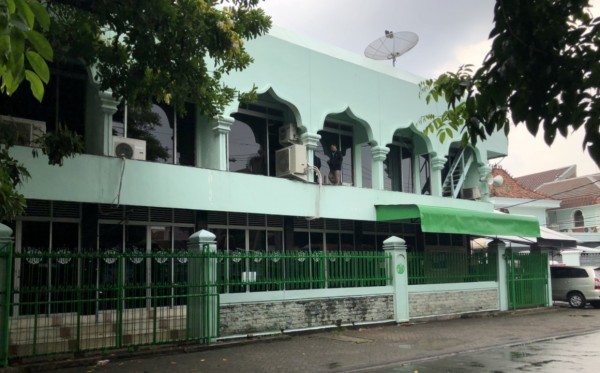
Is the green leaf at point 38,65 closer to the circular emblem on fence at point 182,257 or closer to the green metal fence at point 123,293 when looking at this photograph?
the green metal fence at point 123,293

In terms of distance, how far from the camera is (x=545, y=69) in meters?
3.55

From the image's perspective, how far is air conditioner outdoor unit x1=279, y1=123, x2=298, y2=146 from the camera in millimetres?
15057

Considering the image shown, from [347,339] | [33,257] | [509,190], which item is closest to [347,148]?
[347,339]

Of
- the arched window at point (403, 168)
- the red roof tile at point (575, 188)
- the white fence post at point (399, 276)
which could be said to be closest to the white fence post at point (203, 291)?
the white fence post at point (399, 276)

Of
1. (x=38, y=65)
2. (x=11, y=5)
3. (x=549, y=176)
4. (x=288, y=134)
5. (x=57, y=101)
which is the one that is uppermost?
(x=549, y=176)

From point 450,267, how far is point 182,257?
8539 mm

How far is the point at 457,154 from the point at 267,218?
343 inches

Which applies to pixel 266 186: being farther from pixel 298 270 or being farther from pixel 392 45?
pixel 392 45

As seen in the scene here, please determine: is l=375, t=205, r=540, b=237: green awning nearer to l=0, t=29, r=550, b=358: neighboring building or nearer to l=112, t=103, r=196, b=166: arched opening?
l=0, t=29, r=550, b=358: neighboring building

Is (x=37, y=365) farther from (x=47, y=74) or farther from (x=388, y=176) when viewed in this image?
(x=388, y=176)

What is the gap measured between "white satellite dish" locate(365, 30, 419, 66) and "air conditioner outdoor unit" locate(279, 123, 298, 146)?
5.50 metres

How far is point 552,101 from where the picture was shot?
3.49m

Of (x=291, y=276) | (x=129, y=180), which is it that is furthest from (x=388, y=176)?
(x=129, y=180)

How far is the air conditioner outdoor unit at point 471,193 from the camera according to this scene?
2000 centimetres
